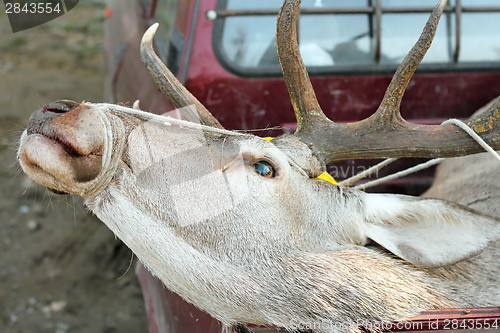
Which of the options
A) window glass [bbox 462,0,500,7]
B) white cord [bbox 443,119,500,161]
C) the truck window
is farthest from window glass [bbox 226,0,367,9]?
white cord [bbox 443,119,500,161]

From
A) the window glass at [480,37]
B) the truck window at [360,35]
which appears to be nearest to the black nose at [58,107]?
the truck window at [360,35]

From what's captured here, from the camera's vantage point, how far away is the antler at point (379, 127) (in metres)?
1.93

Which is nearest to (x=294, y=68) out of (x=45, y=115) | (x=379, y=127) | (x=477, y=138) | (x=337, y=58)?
(x=379, y=127)

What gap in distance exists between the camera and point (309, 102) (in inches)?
82.3

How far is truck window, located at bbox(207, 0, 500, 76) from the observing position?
10.0 ft

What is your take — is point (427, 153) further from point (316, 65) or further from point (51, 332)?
point (51, 332)

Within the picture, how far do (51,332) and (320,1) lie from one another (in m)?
3.17

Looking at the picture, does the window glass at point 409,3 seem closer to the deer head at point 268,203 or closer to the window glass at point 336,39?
the window glass at point 336,39

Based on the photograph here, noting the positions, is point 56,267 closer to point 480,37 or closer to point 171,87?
point 171,87

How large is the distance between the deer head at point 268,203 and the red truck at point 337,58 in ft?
3.14

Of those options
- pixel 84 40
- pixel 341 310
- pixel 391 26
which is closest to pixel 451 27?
pixel 391 26

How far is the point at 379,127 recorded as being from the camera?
2.04 m

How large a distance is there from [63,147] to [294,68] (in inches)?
41.2

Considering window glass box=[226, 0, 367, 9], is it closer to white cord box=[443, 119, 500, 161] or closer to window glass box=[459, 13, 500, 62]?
window glass box=[459, 13, 500, 62]
